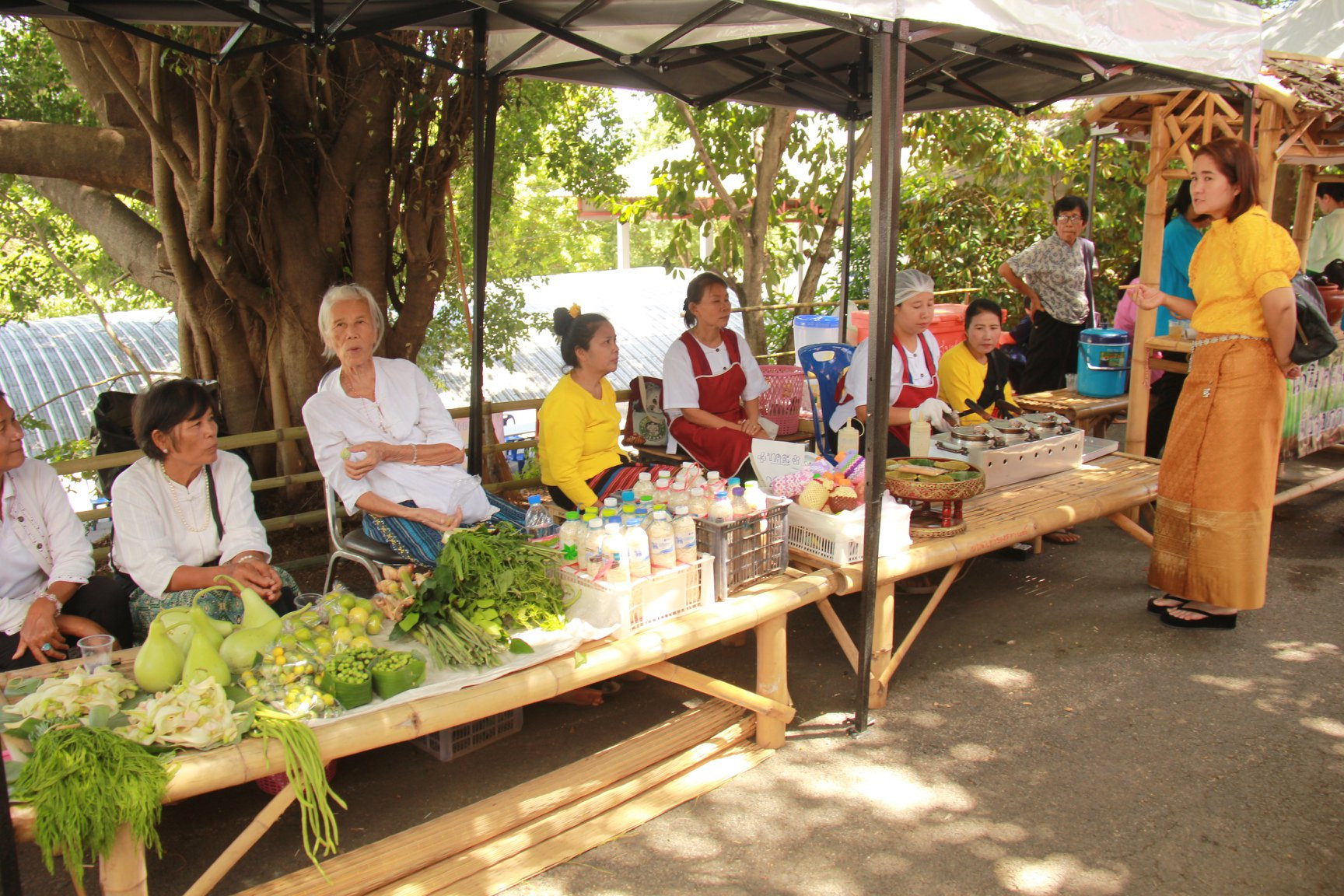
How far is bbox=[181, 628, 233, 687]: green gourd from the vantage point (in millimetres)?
2492

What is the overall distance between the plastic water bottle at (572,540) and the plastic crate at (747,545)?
1.26 feet

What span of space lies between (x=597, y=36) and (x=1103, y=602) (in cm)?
349

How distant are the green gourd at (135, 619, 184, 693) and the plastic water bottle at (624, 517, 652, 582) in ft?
4.12

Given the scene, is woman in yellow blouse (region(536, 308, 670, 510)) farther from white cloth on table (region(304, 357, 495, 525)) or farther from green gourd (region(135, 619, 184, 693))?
green gourd (region(135, 619, 184, 693))

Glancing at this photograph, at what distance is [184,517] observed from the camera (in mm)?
3381

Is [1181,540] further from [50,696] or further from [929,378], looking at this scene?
[50,696]

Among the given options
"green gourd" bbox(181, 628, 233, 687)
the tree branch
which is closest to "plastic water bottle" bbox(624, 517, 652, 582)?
"green gourd" bbox(181, 628, 233, 687)

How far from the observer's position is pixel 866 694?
3523 millimetres

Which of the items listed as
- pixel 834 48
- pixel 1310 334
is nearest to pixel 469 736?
pixel 1310 334

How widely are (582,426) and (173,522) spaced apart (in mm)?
1636

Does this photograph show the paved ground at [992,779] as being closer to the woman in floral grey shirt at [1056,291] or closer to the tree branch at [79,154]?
the woman in floral grey shirt at [1056,291]

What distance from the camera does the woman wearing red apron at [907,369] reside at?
4852 millimetres

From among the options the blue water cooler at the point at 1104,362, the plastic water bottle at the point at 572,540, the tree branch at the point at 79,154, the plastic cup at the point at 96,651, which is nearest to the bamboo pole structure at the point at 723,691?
the plastic water bottle at the point at 572,540

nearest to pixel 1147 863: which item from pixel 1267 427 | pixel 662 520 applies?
pixel 662 520
